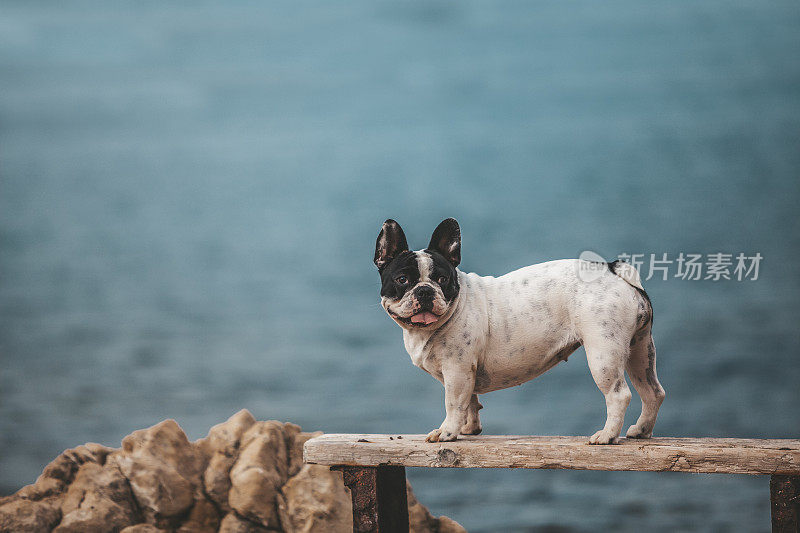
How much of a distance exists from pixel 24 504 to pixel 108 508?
0.42m

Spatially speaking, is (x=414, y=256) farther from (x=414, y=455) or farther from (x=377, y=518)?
(x=377, y=518)

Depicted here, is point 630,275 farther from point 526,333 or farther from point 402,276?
point 402,276

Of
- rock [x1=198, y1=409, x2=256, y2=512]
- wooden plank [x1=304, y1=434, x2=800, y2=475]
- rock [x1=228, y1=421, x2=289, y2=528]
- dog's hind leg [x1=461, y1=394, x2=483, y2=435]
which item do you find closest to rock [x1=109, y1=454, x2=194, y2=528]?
rock [x1=198, y1=409, x2=256, y2=512]

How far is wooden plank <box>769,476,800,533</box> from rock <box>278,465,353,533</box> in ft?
Answer: 6.93

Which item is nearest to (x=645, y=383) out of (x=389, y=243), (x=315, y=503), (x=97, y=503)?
(x=389, y=243)

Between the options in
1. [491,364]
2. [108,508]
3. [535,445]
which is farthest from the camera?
[108,508]

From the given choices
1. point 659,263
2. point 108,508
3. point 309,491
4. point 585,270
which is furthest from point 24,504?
point 659,263

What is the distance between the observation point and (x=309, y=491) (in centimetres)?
426

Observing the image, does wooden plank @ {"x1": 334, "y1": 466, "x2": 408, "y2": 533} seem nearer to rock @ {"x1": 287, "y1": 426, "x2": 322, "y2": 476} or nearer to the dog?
the dog

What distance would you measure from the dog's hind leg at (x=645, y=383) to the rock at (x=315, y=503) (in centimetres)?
172

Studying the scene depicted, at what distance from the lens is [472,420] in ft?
10.3

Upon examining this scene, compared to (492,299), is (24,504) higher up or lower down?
lower down

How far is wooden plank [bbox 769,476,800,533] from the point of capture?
2584 millimetres

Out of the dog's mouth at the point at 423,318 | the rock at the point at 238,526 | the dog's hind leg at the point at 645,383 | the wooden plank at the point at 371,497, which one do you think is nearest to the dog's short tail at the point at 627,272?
the dog's hind leg at the point at 645,383
